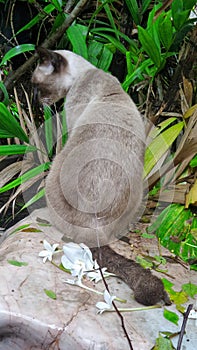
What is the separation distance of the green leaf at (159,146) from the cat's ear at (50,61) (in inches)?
22.0

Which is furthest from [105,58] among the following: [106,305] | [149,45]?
[106,305]

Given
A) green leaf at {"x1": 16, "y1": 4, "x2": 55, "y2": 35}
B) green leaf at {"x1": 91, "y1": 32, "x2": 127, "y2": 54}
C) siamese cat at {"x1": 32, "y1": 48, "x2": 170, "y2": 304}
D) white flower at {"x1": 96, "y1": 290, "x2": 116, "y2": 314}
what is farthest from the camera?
green leaf at {"x1": 16, "y1": 4, "x2": 55, "y2": 35}

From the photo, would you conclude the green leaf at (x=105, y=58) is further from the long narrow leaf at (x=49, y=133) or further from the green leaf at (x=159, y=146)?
the green leaf at (x=159, y=146)

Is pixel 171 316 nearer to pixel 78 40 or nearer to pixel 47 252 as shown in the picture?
pixel 47 252

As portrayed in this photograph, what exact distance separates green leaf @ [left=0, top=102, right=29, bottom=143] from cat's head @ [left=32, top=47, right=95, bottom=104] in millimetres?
203

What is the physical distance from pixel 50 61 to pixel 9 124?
0.41m

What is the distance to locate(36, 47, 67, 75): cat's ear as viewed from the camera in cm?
221

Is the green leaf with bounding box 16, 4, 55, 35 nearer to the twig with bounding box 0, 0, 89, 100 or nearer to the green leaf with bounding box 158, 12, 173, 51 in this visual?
the twig with bounding box 0, 0, 89, 100

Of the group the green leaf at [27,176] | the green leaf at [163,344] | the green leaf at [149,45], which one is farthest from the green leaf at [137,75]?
the green leaf at [163,344]

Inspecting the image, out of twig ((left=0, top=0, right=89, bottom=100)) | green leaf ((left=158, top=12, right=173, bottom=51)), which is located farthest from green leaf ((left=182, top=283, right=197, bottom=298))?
twig ((left=0, top=0, right=89, bottom=100))

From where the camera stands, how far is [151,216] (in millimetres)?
2188

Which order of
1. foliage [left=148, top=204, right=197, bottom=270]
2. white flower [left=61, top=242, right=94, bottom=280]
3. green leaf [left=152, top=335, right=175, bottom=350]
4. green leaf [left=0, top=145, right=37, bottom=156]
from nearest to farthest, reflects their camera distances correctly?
1. green leaf [left=152, top=335, right=175, bottom=350]
2. white flower [left=61, top=242, right=94, bottom=280]
3. foliage [left=148, top=204, right=197, bottom=270]
4. green leaf [left=0, top=145, right=37, bottom=156]

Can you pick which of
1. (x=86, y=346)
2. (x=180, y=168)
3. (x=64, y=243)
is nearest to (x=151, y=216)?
(x=180, y=168)

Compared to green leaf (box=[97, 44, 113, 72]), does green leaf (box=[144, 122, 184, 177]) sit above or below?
below
